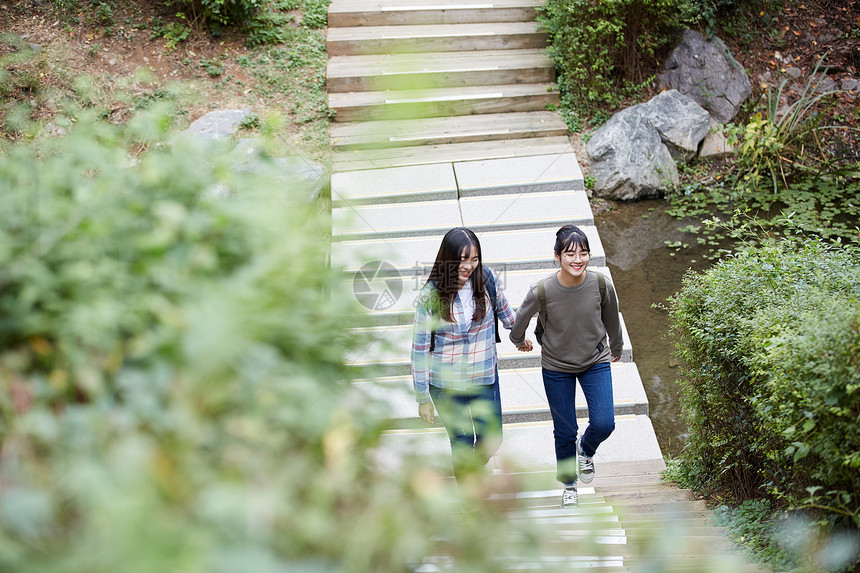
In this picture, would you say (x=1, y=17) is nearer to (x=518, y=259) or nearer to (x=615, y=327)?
(x=518, y=259)

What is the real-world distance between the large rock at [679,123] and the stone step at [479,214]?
1696 millimetres

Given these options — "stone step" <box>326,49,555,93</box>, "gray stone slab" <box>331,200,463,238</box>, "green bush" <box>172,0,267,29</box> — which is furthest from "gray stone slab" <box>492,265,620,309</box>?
"green bush" <box>172,0,267,29</box>

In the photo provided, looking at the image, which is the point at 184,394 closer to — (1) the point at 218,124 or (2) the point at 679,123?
(1) the point at 218,124

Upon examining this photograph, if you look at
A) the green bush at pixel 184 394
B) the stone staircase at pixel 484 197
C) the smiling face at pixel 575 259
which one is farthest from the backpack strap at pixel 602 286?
the green bush at pixel 184 394

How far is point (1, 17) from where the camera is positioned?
7.50 metres

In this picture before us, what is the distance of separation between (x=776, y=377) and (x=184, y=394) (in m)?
2.50

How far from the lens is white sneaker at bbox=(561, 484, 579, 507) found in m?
3.62

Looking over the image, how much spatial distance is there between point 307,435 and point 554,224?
5.32m

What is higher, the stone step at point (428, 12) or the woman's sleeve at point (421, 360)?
the stone step at point (428, 12)

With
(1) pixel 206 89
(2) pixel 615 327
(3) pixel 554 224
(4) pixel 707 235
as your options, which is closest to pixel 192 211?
(2) pixel 615 327

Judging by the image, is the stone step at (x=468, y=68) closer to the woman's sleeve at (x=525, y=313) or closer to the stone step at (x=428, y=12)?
the stone step at (x=428, y=12)

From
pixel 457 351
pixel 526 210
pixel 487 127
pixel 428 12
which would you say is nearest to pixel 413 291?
pixel 526 210

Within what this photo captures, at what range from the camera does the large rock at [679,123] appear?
7320 millimetres

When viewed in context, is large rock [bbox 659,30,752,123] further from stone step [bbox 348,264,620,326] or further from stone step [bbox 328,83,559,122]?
stone step [bbox 348,264,620,326]
